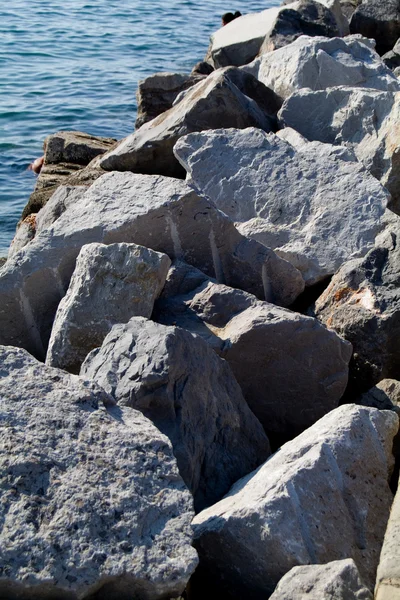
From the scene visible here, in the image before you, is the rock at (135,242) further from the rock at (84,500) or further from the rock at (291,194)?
the rock at (84,500)

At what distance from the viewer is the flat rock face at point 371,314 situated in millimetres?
3342

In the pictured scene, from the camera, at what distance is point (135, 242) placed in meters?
3.53

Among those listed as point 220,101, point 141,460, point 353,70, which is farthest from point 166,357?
point 353,70

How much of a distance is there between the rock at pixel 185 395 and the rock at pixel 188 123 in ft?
8.24

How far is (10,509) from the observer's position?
1996 mm

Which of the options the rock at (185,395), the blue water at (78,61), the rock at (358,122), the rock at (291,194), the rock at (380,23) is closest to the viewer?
the rock at (185,395)

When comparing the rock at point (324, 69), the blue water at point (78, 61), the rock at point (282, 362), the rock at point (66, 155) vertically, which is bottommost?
the blue water at point (78, 61)

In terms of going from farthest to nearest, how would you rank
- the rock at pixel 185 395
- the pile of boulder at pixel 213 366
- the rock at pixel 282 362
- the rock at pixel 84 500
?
the rock at pixel 282 362, the rock at pixel 185 395, the pile of boulder at pixel 213 366, the rock at pixel 84 500

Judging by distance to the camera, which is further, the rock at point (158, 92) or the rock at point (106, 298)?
the rock at point (158, 92)

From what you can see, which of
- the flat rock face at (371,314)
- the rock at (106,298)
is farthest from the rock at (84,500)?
the flat rock face at (371,314)

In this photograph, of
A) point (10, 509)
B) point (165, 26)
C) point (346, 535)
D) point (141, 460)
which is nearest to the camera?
point (10, 509)

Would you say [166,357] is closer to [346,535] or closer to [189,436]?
[189,436]

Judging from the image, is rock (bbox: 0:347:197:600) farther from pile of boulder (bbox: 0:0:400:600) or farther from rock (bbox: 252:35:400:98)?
rock (bbox: 252:35:400:98)

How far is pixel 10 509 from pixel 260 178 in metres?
2.57
